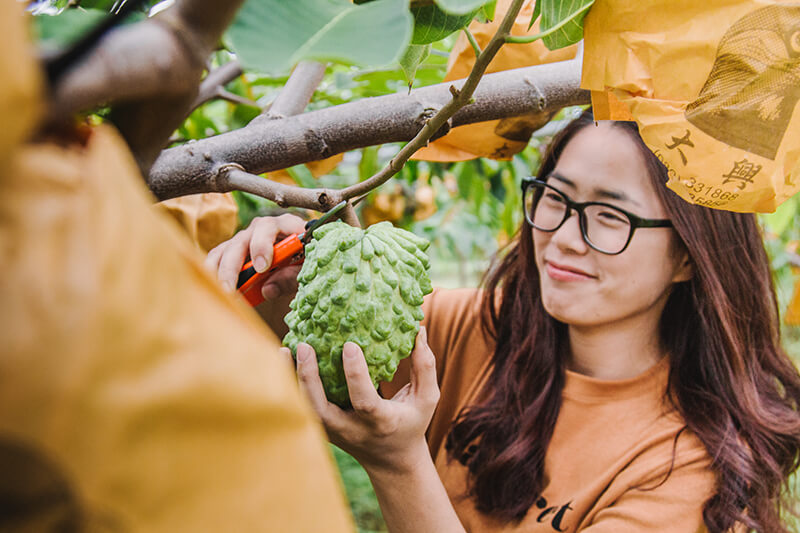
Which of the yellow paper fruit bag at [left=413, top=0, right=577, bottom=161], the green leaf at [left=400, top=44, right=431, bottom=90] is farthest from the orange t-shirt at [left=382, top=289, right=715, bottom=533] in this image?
the green leaf at [left=400, top=44, right=431, bottom=90]

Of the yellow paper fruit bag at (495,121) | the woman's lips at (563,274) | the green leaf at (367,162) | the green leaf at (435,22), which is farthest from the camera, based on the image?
the green leaf at (367,162)

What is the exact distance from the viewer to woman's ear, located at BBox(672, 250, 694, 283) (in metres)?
1.48

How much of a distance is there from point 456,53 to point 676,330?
98 centimetres

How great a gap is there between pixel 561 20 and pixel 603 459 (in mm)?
1056

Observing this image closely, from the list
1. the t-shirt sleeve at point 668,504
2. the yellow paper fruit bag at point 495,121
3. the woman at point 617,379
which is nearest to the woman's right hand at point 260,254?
the woman at point 617,379

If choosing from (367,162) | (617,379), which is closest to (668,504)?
(617,379)

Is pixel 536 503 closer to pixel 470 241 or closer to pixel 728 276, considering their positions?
pixel 728 276

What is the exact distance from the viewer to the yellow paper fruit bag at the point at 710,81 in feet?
2.47

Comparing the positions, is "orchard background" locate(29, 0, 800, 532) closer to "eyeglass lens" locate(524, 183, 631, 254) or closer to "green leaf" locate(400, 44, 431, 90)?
"green leaf" locate(400, 44, 431, 90)

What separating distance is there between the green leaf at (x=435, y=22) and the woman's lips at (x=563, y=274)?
791mm

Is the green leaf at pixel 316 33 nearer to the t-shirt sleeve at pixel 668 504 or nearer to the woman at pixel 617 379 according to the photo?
the woman at pixel 617 379

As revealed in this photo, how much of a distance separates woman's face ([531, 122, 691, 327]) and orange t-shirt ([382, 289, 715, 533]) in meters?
0.23

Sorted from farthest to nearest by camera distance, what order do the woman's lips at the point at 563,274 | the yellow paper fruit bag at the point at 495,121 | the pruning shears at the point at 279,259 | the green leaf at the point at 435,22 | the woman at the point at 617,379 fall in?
the woman's lips at the point at 563,274, the woman at the point at 617,379, the yellow paper fruit bag at the point at 495,121, the pruning shears at the point at 279,259, the green leaf at the point at 435,22

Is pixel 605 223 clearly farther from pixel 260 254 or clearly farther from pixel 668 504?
pixel 260 254
